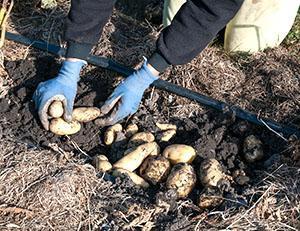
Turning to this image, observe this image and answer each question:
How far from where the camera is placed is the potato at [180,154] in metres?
2.69

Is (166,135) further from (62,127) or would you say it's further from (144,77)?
(62,127)

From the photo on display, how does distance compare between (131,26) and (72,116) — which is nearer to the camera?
(72,116)

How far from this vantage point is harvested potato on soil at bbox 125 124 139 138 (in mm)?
2869

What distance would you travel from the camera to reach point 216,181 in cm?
258

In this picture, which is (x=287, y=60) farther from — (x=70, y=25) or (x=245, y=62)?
(x=70, y=25)

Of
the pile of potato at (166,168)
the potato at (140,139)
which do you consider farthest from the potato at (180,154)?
the potato at (140,139)

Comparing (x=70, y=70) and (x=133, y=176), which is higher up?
(x=70, y=70)

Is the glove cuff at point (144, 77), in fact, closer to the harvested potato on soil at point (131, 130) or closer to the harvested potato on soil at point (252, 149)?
the harvested potato on soil at point (131, 130)

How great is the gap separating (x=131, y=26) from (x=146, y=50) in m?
0.32

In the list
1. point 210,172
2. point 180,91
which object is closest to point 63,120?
point 180,91

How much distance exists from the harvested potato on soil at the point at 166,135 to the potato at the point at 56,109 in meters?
0.46

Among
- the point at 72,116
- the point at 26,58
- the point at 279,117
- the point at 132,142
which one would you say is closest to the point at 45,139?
the point at 72,116

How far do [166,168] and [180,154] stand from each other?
10 centimetres

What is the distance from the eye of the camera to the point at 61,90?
2.84 metres
